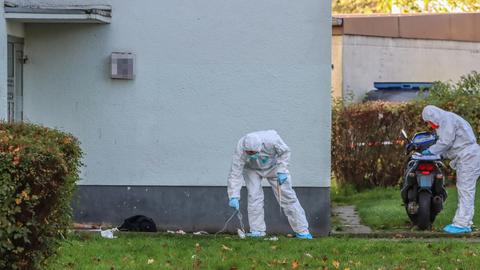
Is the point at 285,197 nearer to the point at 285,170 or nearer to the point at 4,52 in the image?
the point at 285,170

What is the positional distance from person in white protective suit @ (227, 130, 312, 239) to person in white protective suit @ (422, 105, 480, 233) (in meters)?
2.08

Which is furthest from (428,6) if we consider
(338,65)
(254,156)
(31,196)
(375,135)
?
(31,196)

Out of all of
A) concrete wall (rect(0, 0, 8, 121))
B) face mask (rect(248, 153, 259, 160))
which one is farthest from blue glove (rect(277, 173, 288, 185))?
concrete wall (rect(0, 0, 8, 121))

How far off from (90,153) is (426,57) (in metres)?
13.2

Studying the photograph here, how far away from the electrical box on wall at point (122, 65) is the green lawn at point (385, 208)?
400 cm

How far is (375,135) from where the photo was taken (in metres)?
17.9

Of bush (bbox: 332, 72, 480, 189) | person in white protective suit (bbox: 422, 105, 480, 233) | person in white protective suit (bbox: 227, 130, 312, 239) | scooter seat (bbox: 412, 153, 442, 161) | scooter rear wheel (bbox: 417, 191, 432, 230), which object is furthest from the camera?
bush (bbox: 332, 72, 480, 189)

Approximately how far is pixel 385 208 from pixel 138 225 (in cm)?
435

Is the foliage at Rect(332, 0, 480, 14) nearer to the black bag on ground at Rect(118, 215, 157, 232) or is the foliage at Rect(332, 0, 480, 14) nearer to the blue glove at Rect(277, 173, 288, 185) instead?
the black bag on ground at Rect(118, 215, 157, 232)

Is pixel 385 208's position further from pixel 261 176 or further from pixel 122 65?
pixel 122 65

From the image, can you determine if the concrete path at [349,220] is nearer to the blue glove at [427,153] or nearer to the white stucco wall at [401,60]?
the blue glove at [427,153]

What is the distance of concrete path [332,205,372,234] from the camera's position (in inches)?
527

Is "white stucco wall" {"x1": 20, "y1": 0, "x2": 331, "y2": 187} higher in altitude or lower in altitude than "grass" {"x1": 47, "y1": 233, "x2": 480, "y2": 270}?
higher

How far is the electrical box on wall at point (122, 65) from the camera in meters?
12.9
